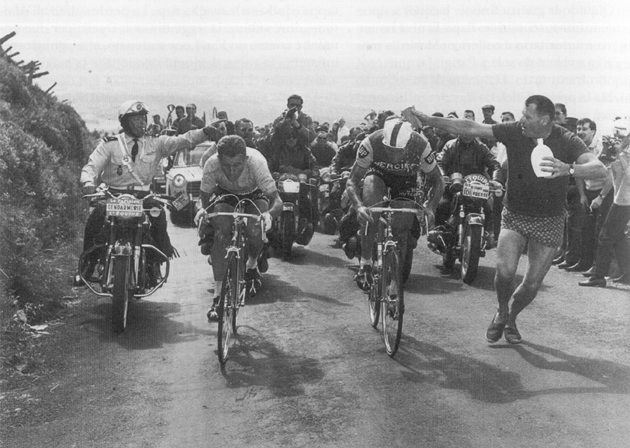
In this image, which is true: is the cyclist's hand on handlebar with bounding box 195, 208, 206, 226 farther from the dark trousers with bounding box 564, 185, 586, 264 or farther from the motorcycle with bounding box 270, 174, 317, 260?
the dark trousers with bounding box 564, 185, 586, 264

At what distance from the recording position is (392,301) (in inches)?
325

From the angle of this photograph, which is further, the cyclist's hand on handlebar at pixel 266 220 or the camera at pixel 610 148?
the camera at pixel 610 148

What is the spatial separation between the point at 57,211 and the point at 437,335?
25.4ft

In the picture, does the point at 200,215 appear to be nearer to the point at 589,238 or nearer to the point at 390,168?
the point at 390,168

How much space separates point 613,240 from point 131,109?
20.4 ft

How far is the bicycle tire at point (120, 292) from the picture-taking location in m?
9.03

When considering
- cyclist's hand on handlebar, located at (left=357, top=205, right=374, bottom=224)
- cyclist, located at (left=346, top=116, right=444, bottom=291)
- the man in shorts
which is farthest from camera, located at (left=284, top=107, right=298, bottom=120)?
the man in shorts

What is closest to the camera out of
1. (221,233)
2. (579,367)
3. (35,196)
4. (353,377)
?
(353,377)

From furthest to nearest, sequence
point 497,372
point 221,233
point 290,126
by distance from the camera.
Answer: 1. point 290,126
2. point 221,233
3. point 497,372

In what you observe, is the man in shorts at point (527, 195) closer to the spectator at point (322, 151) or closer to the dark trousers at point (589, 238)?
the dark trousers at point (589, 238)

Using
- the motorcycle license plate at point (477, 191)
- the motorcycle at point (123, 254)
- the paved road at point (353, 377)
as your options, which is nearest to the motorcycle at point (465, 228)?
the motorcycle license plate at point (477, 191)

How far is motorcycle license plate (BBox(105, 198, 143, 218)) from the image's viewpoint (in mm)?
9234

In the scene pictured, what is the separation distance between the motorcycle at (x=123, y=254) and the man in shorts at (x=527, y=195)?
312cm


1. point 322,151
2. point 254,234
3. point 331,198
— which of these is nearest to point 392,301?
point 254,234
